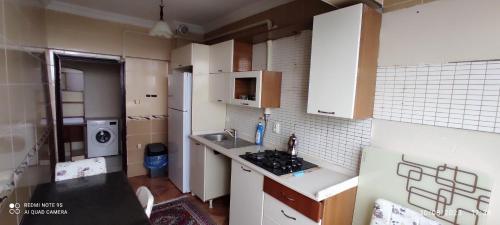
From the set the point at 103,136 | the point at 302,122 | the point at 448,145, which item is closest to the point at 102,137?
the point at 103,136

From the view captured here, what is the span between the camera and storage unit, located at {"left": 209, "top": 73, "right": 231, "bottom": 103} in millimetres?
2676

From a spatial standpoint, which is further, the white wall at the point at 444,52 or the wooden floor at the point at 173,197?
the wooden floor at the point at 173,197

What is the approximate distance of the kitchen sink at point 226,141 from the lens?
2.59 metres

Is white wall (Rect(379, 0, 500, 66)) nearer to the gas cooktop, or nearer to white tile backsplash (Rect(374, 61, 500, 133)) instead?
white tile backsplash (Rect(374, 61, 500, 133))

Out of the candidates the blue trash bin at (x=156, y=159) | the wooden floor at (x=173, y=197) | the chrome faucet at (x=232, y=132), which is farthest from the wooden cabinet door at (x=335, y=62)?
the blue trash bin at (x=156, y=159)

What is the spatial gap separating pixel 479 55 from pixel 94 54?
3866 mm

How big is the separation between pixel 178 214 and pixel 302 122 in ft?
5.64

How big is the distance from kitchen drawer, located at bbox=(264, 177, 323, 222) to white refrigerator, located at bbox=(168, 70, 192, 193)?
5.11 ft

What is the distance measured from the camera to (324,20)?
5.32 ft

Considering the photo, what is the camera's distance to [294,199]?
5.13ft

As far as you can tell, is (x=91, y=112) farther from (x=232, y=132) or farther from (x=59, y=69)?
(x=232, y=132)

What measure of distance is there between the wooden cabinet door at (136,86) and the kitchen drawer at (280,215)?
8.54 feet

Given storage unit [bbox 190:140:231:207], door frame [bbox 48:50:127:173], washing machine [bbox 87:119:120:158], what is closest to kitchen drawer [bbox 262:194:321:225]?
storage unit [bbox 190:140:231:207]

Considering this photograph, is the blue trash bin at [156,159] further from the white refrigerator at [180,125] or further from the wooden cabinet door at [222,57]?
the wooden cabinet door at [222,57]
